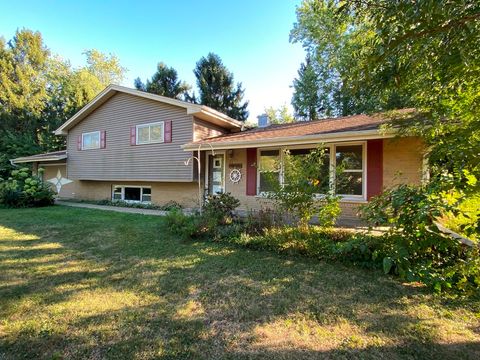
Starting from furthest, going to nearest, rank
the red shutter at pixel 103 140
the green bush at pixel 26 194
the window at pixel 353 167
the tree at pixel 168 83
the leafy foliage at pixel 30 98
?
the tree at pixel 168 83 → the leafy foliage at pixel 30 98 → the red shutter at pixel 103 140 → the green bush at pixel 26 194 → the window at pixel 353 167

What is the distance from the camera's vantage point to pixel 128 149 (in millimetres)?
13008

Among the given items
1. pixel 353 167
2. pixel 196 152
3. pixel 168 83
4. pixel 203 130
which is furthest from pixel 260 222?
pixel 168 83

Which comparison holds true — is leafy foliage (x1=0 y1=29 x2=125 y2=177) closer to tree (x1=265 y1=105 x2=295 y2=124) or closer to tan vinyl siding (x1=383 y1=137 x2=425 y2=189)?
tree (x1=265 y1=105 x2=295 y2=124)

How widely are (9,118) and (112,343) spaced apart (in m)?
28.9

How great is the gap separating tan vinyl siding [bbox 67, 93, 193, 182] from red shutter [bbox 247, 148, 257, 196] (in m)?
2.43

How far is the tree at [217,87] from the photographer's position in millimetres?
24953

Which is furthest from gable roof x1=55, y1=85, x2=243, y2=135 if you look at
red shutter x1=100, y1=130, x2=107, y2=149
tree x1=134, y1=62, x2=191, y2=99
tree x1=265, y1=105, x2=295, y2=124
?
tree x1=265, y1=105, x2=295, y2=124

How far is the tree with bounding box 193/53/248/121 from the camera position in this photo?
24953 mm

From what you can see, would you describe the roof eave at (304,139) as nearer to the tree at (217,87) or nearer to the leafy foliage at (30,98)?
the tree at (217,87)

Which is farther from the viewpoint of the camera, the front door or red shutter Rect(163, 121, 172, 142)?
red shutter Rect(163, 121, 172, 142)

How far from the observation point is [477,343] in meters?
2.62

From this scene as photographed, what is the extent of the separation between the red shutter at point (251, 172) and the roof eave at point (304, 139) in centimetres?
83

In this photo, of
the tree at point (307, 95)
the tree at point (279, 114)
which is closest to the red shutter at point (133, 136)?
the tree at point (307, 95)

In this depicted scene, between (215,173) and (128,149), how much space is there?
15.3 ft
